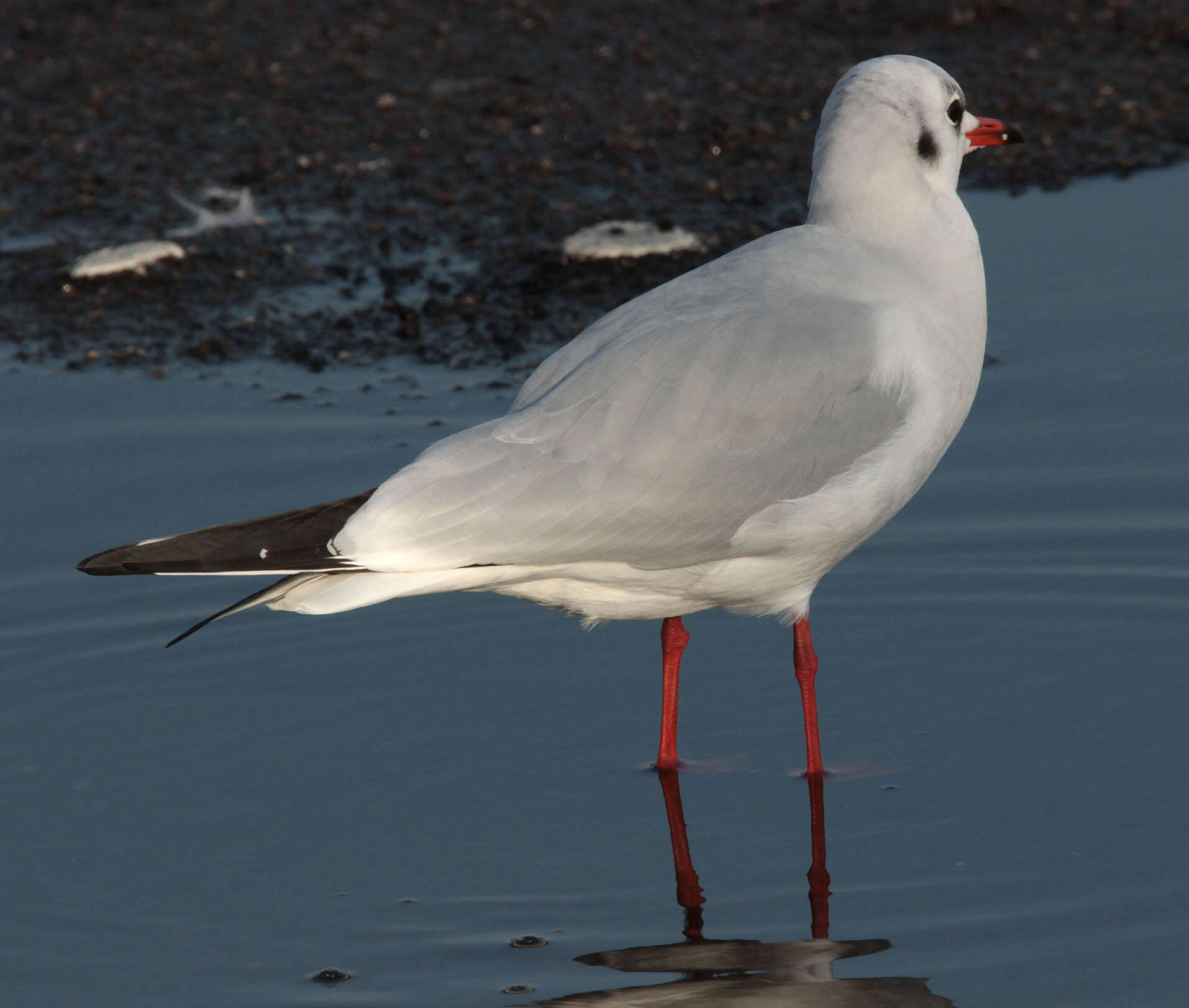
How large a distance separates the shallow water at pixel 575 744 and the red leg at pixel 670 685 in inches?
3.2

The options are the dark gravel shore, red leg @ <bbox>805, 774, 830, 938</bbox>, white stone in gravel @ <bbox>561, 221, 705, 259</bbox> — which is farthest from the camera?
white stone in gravel @ <bbox>561, 221, 705, 259</bbox>

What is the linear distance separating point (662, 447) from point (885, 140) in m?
1.11

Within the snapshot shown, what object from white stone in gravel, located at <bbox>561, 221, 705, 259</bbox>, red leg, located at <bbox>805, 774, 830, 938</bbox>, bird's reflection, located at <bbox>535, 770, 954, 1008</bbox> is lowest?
bird's reflection, located at <bbox>535, 770, 954, 1008</bbox>

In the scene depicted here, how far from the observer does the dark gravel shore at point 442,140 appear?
8602 millimetres

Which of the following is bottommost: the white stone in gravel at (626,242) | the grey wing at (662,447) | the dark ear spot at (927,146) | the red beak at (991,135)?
the grey wing at (662,447)

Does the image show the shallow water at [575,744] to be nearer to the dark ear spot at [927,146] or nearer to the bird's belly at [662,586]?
the bird's belly at [662,586]

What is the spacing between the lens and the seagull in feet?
15.6

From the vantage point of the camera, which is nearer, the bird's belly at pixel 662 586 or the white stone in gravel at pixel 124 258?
the bird's belly at pixel 662 586

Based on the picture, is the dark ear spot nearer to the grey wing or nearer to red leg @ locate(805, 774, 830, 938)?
the grey wing

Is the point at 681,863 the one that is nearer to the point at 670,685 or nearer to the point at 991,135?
the point at 670,685

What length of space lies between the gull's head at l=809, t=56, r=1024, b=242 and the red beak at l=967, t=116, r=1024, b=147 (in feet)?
0.92

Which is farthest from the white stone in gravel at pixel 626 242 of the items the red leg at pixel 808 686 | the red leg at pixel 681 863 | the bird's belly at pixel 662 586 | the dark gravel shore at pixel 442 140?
the red leg at pixel 681 863

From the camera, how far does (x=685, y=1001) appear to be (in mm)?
4121

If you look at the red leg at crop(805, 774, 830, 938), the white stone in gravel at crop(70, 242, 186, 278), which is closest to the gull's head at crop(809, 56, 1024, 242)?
the red leg at crop(805, 774, 830, 938)
